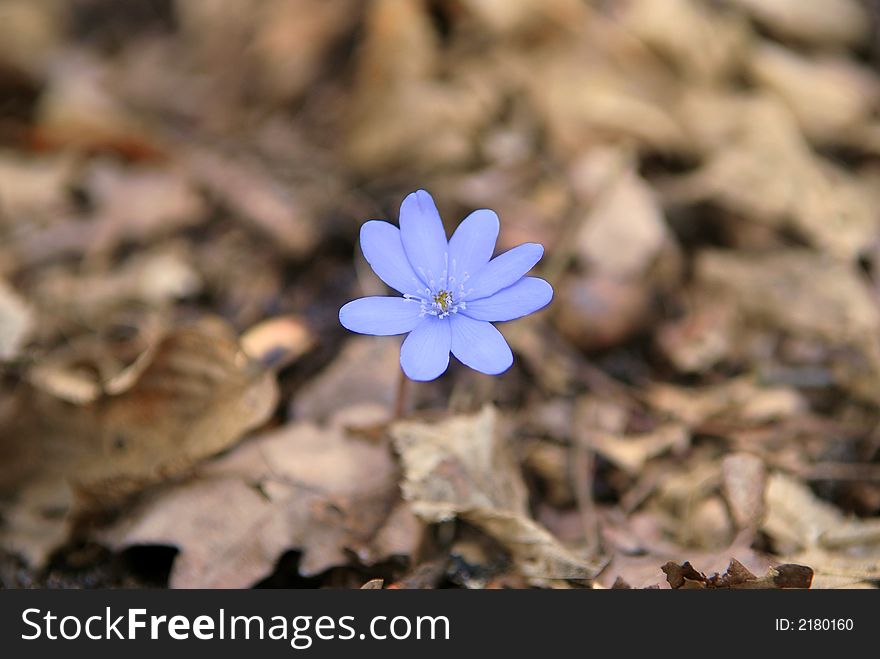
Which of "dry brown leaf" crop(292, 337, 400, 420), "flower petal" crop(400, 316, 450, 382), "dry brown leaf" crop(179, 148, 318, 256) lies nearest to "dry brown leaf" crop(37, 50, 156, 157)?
"dry brown leaf" crop(179, 148, 318, 256)

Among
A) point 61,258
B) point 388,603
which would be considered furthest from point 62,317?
point 388,603

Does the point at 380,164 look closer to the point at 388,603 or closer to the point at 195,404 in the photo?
the point at 195,404

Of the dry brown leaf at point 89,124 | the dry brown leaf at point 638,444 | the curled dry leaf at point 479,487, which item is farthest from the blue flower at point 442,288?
the dry brown leaf at point 89,124

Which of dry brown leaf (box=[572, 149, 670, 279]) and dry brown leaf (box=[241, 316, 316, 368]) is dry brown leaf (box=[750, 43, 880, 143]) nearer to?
dry brown leaf (box=[572, 149, 670, 279])

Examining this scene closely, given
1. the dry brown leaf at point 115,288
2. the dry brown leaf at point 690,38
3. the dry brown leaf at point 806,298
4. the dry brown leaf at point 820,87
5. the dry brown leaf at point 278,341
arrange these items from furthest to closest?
the dry brown leaf at point 690,38 < the dry brown leaf at point 820,87 < the dry brown leaf at point 115,288 < the dry brown leaf at point 806,298 < the dry brown leaf at point 278,341

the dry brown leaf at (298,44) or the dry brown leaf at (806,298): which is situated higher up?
the dry brown leaf at (298,44)

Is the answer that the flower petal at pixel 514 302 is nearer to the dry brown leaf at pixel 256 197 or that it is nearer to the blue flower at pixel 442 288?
the blue flower at pixel 442 288

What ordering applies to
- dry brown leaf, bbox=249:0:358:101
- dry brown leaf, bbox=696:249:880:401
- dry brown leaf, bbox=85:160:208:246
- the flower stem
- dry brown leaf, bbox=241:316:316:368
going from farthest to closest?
dry brown leaf, bbox=249:0:358:101 < dry brown leaf, bbox=85:160:208:246 < dry brown leaf, bbox=696:249:880:401 < dry brown leaf, bbox=241:316:316:368 < the flower stem
